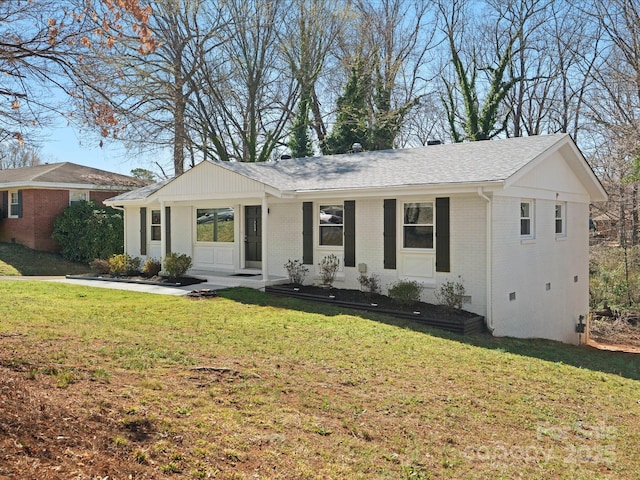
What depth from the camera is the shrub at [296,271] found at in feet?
50.1

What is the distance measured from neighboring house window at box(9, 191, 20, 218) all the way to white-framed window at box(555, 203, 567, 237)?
2302 cm

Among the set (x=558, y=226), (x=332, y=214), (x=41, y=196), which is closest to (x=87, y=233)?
(x=41, y=196)

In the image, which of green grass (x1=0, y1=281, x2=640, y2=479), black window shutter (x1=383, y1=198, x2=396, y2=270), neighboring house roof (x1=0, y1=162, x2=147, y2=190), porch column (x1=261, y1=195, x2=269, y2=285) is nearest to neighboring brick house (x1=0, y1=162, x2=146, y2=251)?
neighboring house roof (x1=0, y1=162, x2=147, y2=190)

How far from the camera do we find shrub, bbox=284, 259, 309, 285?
1527 cm

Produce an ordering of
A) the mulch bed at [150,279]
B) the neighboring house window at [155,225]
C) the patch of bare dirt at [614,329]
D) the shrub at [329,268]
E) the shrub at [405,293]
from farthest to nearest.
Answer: the neighboring house window at [155,225] → the patch of bare dirt at [614,329] → the mulch bed at [150,279] → the shrub at [329,268] → the shrub at [405,293]

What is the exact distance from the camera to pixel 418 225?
13.4m

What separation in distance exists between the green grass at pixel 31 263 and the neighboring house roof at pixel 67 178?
2982mm

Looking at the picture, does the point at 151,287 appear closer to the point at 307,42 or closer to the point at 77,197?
the point at 77,197

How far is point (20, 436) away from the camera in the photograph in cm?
402

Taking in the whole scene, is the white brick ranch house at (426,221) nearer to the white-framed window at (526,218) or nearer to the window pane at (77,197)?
the white-framed window at (526,218)

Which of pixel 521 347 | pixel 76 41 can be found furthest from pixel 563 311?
pixel 76 41

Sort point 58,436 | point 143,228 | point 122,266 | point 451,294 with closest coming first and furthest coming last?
point 58,436
point 451,294
point 122,266
point 143,228

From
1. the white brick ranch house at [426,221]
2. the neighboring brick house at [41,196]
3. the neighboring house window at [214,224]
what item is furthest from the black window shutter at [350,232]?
the neighboring brick house at [41,196]

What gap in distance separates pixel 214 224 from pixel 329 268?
17.9ft
